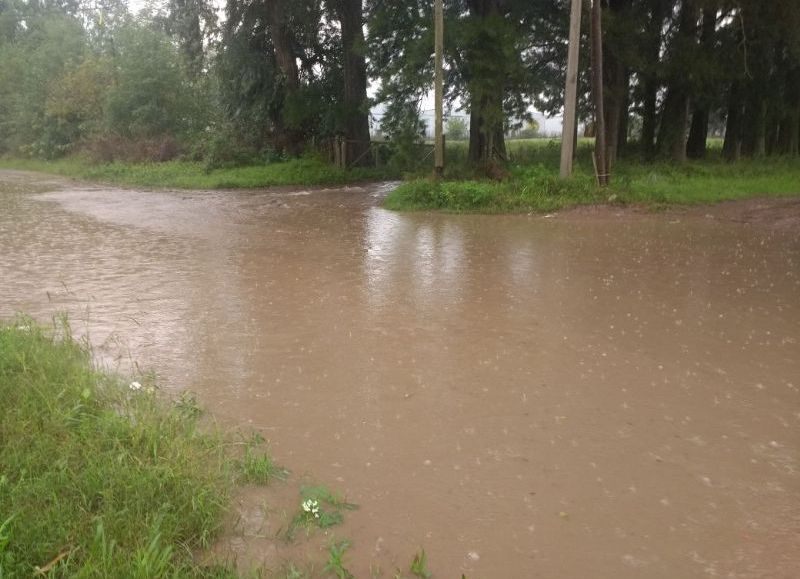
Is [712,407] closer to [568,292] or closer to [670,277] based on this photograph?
[568,292]

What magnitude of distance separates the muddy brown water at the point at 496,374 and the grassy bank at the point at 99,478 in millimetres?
370

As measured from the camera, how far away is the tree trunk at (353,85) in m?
25.4

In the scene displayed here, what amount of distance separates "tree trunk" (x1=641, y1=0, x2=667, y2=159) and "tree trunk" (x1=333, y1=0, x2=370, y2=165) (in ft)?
31.9

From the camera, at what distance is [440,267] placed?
416 inches

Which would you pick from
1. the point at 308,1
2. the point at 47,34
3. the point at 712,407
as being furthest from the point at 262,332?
the point at 47,34

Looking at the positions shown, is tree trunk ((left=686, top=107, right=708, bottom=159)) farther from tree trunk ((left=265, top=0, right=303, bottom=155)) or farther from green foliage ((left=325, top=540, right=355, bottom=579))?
green foliage ((left=325, top=540, right=355, bottom=579))

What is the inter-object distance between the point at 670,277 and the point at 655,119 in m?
19.7

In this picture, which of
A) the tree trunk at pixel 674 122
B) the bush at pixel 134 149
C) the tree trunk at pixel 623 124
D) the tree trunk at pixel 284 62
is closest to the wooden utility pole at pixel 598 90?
the tree trunk at pixel 674 122

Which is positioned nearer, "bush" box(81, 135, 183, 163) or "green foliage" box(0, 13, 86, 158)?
"bush" box(81, 135, 183, 163)

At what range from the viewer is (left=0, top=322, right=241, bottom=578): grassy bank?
329 cm

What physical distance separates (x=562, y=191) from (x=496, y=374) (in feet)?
38.4

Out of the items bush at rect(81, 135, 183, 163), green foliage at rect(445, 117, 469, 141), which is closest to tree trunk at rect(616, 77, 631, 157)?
green foliage at rect(445, 117, 469, 141)

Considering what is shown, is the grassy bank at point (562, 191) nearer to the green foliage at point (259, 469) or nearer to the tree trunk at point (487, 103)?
the tree trunk at point (487, 103)

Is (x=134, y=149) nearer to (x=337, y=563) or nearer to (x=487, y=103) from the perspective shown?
(x=487, y=103)
